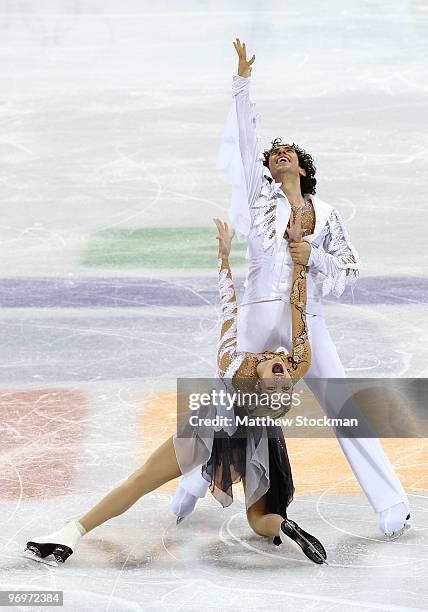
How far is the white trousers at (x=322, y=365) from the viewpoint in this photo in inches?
232

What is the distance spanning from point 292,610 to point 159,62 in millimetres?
10547

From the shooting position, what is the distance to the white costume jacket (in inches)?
231

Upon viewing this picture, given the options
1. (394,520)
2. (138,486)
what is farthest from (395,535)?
(138,486)

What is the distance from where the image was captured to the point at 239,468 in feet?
19.1

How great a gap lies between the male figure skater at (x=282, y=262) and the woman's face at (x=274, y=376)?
283 mm

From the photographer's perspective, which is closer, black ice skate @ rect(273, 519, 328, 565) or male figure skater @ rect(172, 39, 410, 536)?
black ice skate @ rect(273, 519, 328, 565)

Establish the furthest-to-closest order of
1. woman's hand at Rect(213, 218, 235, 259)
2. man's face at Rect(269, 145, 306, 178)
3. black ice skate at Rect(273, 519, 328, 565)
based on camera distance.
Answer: man's face at Rect(269, 145, 306, 178)
woman's hand at Rect(213, 218, 235, 259)
black ice skate at Rect(273, 519, 328, 565)

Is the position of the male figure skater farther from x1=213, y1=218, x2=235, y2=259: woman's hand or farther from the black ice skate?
the black ice skate

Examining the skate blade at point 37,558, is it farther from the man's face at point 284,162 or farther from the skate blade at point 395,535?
the man's face at point 284,162

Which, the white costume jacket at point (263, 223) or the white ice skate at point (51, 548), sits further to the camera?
the white costume jacket at point (263, 223)

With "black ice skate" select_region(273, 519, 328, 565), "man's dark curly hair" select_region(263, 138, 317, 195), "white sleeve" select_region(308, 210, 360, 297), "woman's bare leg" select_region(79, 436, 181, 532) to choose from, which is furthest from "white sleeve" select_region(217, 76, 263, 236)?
"black ice skate" select_region(273, 519, 328, 565)

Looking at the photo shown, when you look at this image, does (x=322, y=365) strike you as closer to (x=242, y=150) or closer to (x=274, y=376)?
(x=274, y=376)

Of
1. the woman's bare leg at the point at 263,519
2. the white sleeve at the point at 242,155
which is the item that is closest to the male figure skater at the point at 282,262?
the white sleeve at the point at 242,155

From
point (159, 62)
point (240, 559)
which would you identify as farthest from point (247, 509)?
point (159, 62)
